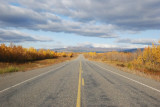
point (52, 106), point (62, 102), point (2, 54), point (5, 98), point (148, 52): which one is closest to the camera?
point (52, 106)

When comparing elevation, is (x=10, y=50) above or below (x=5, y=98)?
above

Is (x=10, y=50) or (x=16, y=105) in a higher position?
(x=10, y=50)

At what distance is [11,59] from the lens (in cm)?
4119

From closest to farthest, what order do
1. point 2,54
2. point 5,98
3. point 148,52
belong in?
point 5,98
point 2,54
point 148,52

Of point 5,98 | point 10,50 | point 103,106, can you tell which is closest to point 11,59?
Answer: point 10,50

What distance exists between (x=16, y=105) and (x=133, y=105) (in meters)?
4.48

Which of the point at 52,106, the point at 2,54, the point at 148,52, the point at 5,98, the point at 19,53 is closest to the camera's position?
the point at 52,106

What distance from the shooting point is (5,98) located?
17.5 ft

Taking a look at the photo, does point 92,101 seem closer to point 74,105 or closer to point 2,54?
point 74,105

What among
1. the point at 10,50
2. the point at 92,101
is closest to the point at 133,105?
the point at 92,101

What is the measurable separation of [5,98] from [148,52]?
43.6m

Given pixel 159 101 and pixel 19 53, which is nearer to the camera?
pixel 159 101

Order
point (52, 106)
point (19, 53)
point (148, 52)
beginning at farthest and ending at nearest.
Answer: point (19, 53) < point (148, 52) < point (52, 106)

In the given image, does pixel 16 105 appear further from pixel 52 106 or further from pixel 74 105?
pixel 74 105
